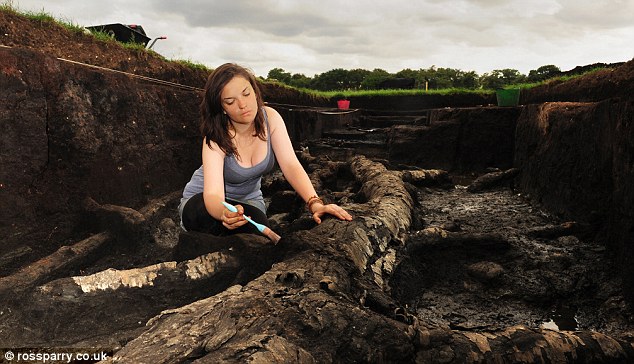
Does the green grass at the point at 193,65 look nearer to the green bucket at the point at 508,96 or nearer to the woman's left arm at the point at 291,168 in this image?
the woman's left arm at the point at 291,168

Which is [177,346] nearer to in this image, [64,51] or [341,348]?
[341,348]

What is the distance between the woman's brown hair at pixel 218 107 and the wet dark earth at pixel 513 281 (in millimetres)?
1564

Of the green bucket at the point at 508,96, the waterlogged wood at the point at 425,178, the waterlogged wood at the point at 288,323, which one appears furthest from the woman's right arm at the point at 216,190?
the green bucket at the point at 508,96

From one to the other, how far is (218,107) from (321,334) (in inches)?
62.6

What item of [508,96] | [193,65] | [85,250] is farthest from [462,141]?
[85,250]

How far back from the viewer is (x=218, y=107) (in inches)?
105

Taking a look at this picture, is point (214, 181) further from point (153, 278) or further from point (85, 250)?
point (85, 250)

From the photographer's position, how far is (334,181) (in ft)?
25.8

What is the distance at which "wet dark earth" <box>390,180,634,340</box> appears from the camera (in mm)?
2812

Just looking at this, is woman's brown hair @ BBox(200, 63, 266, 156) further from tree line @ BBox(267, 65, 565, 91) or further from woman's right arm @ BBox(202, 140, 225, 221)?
tree line @ BBox(267, 65, 565, 91)

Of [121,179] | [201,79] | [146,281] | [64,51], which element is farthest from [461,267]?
[201,79]

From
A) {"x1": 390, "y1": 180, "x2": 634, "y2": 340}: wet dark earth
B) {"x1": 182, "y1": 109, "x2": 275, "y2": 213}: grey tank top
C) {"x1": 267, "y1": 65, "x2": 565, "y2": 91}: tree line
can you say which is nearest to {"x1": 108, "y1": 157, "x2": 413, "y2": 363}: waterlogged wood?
{"x1": 390, "y1": 180, "x2": 634, "y2": 340}: wet dark earth

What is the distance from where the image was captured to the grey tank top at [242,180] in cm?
296

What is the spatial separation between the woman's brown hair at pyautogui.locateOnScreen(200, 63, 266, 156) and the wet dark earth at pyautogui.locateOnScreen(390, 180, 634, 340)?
5.13ft
